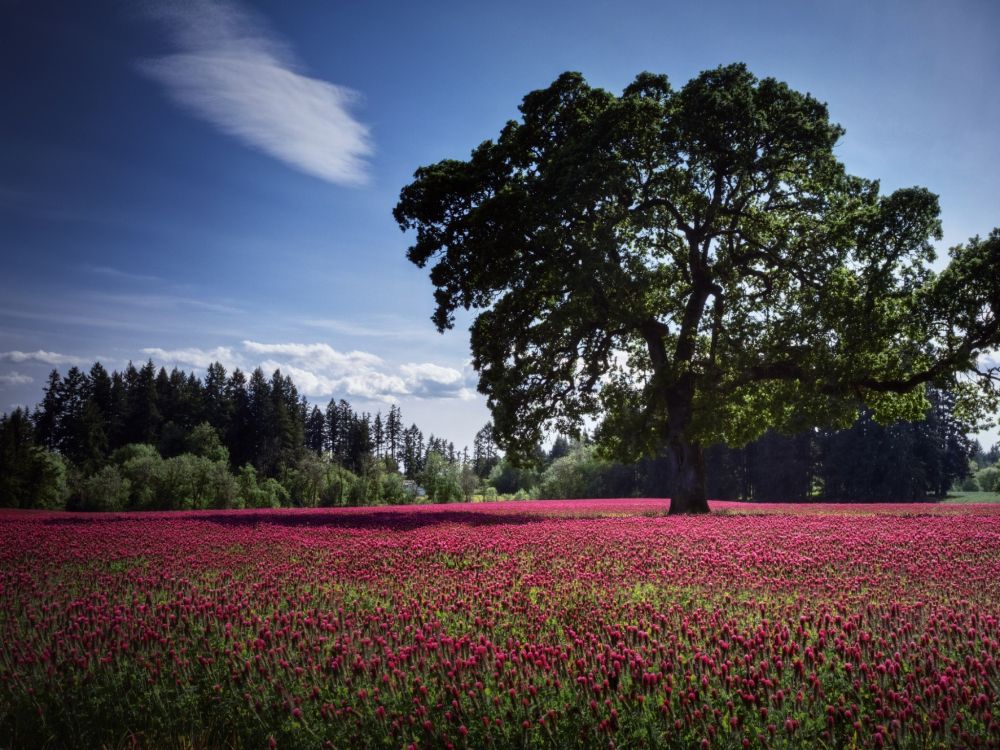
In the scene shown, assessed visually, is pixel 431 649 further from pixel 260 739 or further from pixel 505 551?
pixel 505 551

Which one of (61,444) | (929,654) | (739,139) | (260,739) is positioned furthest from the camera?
(61,444)

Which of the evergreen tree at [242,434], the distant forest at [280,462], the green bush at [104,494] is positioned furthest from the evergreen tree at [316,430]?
the green bush at [104,494]

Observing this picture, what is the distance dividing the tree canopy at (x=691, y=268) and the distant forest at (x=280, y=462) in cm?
387

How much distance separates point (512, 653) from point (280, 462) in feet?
332

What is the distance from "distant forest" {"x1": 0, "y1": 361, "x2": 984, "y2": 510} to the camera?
6025 cm

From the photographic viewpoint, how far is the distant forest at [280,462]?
6025cm

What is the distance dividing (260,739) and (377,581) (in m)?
3.97

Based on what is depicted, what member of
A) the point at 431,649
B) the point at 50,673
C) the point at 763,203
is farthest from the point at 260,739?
the point at 763,203

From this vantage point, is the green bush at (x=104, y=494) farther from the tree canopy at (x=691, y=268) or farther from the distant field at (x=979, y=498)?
the distant field at (x=979, y=498)

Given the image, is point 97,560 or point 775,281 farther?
point 775,281

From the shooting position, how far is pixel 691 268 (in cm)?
2475

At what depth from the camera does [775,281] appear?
2486 cm

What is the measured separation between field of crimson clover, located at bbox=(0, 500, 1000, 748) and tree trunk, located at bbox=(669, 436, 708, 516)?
1418cm

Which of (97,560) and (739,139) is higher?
(739,139)
